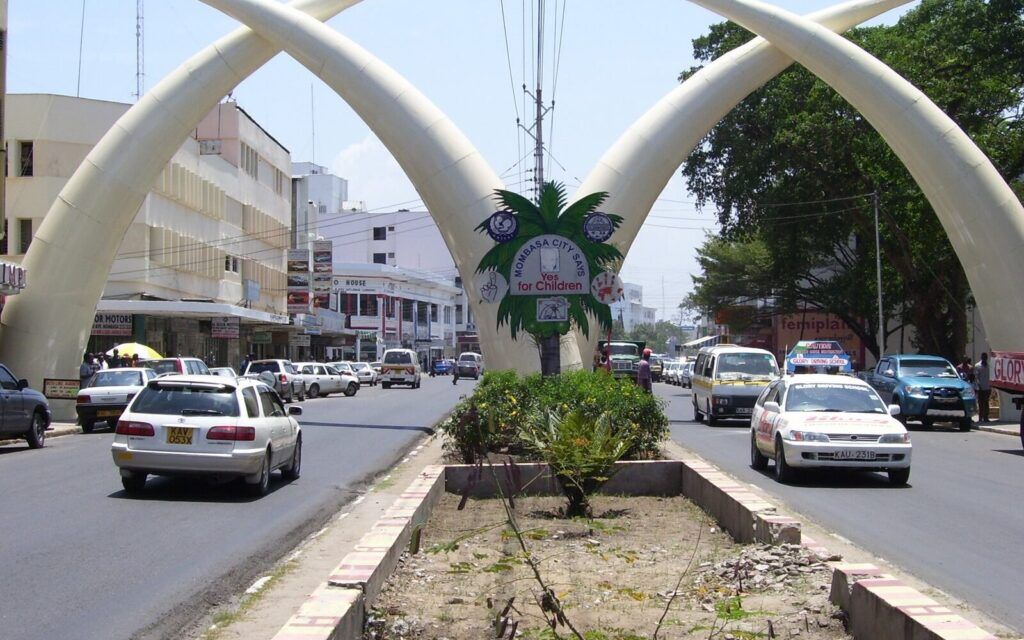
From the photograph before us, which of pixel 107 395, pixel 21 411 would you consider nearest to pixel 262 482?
pixel 21 411

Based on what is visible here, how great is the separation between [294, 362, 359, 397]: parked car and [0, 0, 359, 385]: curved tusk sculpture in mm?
16208

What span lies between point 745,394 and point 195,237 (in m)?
32.1

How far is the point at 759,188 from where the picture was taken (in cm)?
4512

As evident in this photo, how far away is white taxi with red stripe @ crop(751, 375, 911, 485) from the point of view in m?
15.5

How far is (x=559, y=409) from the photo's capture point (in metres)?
13.8

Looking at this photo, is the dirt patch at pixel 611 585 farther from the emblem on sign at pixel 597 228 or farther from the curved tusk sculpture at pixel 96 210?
Result: the curved tusk sculpture at pixel 96 210

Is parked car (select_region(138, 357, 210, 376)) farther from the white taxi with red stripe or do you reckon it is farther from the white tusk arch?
the white tusk arch

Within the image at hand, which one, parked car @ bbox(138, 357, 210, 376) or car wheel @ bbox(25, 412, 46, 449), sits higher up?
parked car @ bbox(138, 357, 210, 376)

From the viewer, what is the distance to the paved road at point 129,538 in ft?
25.7

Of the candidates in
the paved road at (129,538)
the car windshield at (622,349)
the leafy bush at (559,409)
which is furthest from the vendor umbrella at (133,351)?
the car windshield at (622,349)

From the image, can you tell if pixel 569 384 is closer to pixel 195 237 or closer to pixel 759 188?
pixel 759 188

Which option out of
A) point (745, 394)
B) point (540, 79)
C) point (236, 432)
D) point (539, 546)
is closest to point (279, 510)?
point (236, 432)

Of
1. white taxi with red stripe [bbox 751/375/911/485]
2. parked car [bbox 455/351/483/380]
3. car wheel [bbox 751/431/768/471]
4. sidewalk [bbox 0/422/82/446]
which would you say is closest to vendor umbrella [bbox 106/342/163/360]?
sidewalk [bbox 0/422/82/446]

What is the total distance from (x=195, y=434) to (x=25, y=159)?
35252 millimetres
